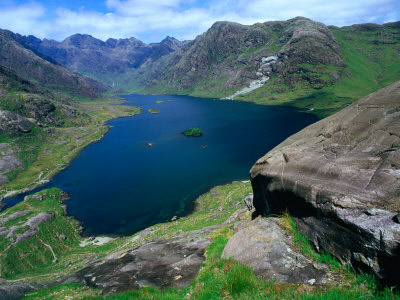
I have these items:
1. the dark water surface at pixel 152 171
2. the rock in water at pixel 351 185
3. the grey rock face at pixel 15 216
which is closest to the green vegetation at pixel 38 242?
the grey rock face at pixel 15 216

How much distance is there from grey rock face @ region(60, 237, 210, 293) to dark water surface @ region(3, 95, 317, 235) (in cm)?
4425

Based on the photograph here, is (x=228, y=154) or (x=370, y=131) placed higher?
(x=370, y=131)

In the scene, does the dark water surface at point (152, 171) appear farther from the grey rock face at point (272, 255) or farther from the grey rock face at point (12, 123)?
the grey rock face at point (272, 255)

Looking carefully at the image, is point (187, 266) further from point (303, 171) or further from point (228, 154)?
point (228, 154)

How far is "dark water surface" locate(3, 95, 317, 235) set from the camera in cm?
7000

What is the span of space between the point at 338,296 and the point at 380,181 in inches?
236

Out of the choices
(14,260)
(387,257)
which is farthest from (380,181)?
(14,260)

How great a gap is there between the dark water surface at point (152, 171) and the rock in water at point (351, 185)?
56.1 meters

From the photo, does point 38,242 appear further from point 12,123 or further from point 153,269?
point 12,123

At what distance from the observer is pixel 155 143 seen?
14200cm

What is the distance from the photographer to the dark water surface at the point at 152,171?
230ft

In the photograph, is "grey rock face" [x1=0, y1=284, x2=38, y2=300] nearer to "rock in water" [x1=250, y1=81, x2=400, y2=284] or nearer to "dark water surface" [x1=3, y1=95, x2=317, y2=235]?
"rock in water" [x1=250, y1=81, x2=400, y2=284]

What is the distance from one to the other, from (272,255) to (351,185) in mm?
5185

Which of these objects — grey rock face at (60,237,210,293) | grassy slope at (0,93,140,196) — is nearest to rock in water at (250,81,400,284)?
grey rock face at (60,237,210,293)
